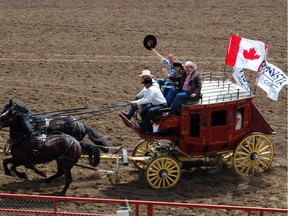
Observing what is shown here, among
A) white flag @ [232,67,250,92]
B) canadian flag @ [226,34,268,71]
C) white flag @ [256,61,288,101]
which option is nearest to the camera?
white flag @ [256,61,288,101]

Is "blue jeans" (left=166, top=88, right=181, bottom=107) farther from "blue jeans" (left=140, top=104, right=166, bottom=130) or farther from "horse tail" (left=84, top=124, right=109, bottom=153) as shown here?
"horse tail" (left=84, top=124, right=109, bottom=153)

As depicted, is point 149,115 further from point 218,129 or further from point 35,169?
point 35,169

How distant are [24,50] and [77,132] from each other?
7764 mm

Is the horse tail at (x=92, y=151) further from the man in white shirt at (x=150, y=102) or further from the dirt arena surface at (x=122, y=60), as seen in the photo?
the man in white shirt at (x=150, y=102)

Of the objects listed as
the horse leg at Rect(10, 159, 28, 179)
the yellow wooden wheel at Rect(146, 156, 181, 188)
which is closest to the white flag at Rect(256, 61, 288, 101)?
the yellow wooden wheel at Rect(146, 156, 181, 188)

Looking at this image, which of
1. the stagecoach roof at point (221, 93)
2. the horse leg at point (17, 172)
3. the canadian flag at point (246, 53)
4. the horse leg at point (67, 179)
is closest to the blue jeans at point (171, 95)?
the stagecoach roof at point (221, 93)

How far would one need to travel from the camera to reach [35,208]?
37.3ft

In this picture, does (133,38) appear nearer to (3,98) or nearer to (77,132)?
(3,98)

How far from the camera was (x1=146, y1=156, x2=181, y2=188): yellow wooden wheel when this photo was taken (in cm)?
1241

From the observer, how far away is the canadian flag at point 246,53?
43.1 feet

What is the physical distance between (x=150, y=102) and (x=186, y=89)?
2.28ft

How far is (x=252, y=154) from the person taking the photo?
13.1 m

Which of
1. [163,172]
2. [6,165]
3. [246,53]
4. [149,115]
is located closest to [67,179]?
[6,165]

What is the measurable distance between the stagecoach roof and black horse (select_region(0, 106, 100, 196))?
2.44 meters
